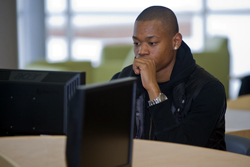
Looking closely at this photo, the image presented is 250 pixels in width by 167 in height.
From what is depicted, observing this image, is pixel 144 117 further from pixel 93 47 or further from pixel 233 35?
pixel 93 47

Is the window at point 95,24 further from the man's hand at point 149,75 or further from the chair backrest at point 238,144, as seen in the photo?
the chair backrest at point 238,144

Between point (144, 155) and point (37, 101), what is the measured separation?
414mm

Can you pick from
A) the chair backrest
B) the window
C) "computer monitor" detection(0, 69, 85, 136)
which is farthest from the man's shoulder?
the window

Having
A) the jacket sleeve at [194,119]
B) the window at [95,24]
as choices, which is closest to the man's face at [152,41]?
the jacket sleeve at [194,119]

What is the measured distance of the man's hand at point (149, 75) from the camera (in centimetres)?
188

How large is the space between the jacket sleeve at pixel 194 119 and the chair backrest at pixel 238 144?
0.31ft

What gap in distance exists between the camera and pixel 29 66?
550cm

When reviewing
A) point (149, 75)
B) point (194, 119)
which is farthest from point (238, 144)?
point (149, 75)

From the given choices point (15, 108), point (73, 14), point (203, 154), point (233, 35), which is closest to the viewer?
point (203, 154)

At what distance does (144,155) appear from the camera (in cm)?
140

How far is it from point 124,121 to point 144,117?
2.97ft

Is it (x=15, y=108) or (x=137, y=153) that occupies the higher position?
(x=15, y=108)

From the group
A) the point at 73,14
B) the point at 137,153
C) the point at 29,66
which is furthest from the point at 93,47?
the point at 137,153

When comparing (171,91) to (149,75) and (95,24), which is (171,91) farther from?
(95,24)
